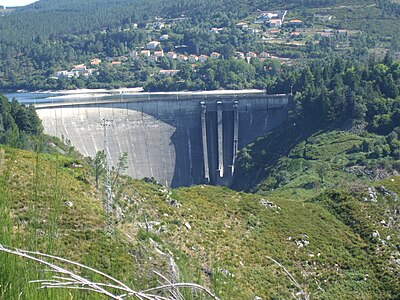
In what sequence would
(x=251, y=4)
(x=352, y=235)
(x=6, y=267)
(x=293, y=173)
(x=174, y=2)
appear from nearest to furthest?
(x=6, y=267) → (x=352, y=235) → (x=293, y=173) → (x=251, y=4) → (x=174, y=2)

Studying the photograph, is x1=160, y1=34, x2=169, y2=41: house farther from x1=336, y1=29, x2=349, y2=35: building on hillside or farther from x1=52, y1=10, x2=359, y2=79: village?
x1=336, y1=29, x2=349, y2=35: building on hillside

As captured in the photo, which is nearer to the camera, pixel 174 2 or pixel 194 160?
pixel 194 160

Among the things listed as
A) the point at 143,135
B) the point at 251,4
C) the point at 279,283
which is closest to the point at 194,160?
the point at 143,135

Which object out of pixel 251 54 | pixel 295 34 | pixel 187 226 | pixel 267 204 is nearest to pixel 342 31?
pixel 295 34

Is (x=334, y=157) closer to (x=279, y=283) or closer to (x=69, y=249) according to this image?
(x=279, y=283)

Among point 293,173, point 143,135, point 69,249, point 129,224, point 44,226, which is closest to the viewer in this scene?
point 44,226

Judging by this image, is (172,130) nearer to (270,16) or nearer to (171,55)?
(171,55)

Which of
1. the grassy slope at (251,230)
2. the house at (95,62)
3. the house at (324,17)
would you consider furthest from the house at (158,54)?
the grassy slope at (251,230)

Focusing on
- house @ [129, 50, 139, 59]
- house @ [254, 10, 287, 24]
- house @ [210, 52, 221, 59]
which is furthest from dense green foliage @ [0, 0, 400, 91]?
house @ [254, 10, 287, 24]

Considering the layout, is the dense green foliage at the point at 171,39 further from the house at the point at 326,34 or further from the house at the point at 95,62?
the house at the point at 95,62
